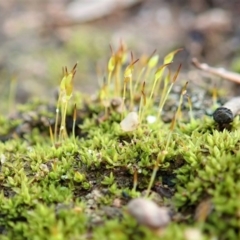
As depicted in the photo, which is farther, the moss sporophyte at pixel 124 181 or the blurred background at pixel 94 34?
the blurred background at pixel 94 34

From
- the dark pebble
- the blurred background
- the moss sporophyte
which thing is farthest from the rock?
the blurred background

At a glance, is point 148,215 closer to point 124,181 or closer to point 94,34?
point 124,181

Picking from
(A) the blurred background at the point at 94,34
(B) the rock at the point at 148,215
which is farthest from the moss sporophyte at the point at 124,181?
(A) the blurred background at the point at 94,34

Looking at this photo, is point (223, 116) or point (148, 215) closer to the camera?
point (148, 215)

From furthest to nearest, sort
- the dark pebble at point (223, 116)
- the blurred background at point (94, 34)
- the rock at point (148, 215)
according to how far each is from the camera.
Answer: the blurred background at point (94, 34) → the dark pebble at point (223, 116) → the rock at point (148, 215)

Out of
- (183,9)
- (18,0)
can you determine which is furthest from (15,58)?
(183,9)

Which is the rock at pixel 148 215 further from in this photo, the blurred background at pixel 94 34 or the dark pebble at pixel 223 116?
the blurred background at pixel 94 34

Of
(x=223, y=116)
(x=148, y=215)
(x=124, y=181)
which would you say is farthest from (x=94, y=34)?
(x=148, y=215)
